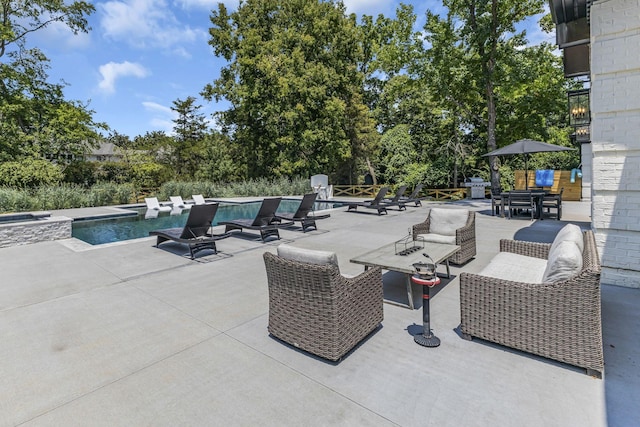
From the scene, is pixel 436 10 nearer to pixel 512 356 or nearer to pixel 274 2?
pixel 274 2

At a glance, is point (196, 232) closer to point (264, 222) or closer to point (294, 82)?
point (264, 222)

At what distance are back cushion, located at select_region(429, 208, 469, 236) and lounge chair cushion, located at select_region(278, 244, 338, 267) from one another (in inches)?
131

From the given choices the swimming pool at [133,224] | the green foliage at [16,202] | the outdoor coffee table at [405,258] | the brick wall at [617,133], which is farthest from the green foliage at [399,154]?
the green foliage at [16,202]

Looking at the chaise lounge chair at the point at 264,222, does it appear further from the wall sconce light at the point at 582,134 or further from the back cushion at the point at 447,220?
the wall sconce light at the point at 582,134

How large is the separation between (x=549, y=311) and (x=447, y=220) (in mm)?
3037

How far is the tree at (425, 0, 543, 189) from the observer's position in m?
13.7

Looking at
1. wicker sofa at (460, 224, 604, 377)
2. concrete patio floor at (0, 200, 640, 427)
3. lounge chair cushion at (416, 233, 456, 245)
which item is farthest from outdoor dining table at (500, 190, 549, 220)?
wicker sofa at (460, 224, 604, 377)

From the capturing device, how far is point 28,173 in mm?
17188

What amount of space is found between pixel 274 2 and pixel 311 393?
1044 inches

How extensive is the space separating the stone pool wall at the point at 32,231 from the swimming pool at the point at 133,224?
2.18 ft

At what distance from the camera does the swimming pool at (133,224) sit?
29.6 ft

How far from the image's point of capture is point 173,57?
61.4ft

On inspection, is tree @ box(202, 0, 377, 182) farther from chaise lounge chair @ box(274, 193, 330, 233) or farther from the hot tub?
the hot tub

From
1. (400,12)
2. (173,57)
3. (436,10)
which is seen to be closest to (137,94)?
(173,57)
